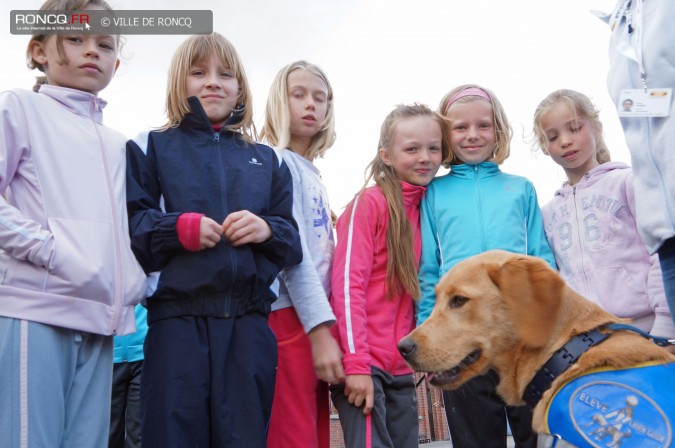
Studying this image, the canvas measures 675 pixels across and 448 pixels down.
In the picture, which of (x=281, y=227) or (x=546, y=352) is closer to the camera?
(x=546, y=352)

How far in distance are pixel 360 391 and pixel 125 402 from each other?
299cm

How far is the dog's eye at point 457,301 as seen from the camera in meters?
3.03

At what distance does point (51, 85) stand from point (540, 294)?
8.57ft

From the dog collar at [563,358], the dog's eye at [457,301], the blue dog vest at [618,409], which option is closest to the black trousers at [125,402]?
the dog's eye at [457,301]

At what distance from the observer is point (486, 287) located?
295cm

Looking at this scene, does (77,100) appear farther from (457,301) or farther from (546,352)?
(546,352)

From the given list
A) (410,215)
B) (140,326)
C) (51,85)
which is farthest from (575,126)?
(140,326)

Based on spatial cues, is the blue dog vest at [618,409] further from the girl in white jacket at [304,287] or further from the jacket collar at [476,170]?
the jacket collar at [476,170]

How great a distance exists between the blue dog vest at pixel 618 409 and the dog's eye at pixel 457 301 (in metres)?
0.76

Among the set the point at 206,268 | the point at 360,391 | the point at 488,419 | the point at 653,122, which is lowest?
the point at 488,419

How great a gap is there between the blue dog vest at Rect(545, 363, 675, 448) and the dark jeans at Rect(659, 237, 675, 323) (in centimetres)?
27

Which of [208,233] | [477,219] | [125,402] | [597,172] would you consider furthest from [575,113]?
[125,402]

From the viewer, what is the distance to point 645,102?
2467 mm

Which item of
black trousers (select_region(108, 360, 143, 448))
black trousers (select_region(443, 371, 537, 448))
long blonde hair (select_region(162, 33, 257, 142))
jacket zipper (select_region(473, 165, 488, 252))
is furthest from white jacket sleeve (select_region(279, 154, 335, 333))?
black trousers (select_region(108, 360, 143, 448))
